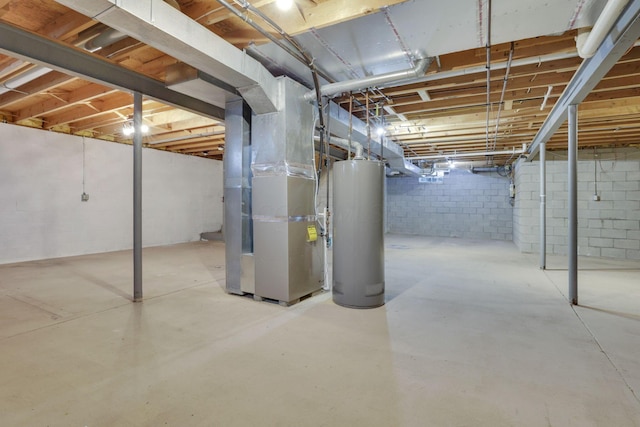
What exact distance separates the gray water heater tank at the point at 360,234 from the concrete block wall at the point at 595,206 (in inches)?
201

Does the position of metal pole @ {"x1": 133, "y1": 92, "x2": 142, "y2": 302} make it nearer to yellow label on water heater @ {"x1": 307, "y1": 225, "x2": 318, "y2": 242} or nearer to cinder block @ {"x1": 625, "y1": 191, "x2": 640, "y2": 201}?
yellow label on water heater @ {"x1": 307, "y1": 225, "x2": 318, "y2": 242}

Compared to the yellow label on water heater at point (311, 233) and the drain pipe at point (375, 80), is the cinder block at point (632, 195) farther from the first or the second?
the yellow label on water heater at point (311, 233)

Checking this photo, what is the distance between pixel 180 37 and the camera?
200 cm

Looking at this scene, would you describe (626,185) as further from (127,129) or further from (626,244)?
(127,129)

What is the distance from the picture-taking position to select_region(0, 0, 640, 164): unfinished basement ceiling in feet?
6.91

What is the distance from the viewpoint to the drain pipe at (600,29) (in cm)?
175

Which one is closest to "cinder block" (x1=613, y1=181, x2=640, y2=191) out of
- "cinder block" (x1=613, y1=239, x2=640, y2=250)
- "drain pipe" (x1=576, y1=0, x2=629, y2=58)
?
"cinder block" (x1=613, y1=239, x2=640, y2=250)

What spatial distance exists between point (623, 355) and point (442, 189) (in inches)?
310

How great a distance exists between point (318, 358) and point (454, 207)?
8476 millimetres

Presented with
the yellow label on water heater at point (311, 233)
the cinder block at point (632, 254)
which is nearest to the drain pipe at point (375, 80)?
the yellow label on water heater at point (311, 233)

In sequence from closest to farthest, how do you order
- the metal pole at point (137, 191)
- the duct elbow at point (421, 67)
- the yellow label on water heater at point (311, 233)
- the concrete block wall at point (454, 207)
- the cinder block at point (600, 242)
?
the duct elbow at point (421, 67) < the metal pole at point (137, 191) < the yellow label on water heater at point (311, 233) < the cinder block at point (600, 242) < the concrete block wall at point (454, 207)

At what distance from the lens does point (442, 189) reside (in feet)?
31.3

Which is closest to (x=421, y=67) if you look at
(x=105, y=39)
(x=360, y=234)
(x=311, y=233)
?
(x=360, y=234)

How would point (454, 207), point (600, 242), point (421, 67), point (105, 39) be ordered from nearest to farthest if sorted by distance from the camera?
point (105, 39), point (421, 67), point (600, 242), point (454, 207)
